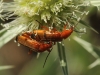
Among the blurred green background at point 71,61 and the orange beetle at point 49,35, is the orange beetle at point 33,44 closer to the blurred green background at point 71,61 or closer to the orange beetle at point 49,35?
the orange beetle at point 49,35

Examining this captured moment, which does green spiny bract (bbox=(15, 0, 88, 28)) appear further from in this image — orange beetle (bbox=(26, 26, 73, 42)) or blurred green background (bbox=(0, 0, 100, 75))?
blurred green background (bbox=(0, 0, 100, 75))

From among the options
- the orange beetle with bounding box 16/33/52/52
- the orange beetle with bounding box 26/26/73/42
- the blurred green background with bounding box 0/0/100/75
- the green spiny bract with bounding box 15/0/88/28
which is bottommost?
the blurred green background with bounding box 0/0/100/75

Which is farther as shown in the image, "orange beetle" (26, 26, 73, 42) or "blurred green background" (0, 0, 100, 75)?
"blurred green background" (0, 0, 100, 75)

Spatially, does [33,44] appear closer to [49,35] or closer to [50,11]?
[49,35]

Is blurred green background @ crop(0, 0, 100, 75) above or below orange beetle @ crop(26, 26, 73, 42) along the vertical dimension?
below

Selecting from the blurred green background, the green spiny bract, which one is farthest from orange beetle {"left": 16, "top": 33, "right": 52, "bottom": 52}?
the blurred green background

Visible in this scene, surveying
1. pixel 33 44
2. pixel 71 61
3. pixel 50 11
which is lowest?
pixel 71 61

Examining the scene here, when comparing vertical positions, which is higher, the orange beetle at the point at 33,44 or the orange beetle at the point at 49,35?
the orange beetle at the point at 49,35

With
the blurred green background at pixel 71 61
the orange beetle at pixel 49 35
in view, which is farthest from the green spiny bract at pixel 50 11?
the blurred green background at pixel 71 61

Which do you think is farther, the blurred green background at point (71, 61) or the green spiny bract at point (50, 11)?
the blurred green background at point (71, 61)

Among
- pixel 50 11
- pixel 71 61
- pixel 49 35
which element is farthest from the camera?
pixel 71 61

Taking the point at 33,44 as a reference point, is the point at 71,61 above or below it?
below

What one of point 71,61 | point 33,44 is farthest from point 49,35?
point 71,61

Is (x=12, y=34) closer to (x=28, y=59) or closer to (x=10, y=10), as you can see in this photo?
(x=10, y=10)
